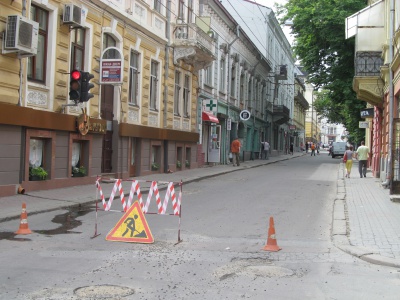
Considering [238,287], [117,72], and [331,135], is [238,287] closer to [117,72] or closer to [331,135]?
[117,72]

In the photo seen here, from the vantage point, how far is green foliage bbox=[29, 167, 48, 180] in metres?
13.0

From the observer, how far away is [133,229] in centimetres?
792

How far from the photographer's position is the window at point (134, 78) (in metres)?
18.9

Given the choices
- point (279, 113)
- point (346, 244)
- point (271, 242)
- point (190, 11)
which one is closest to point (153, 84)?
point (190, 11)

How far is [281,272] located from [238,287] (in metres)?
0.95

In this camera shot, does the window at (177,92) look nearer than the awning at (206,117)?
Yes

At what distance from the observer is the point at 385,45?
1711 cm

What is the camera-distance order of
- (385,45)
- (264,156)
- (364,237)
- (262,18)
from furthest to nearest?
(262,18)
(264,156)
(385,45)
(364,237)

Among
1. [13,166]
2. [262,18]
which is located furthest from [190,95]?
[262,18]

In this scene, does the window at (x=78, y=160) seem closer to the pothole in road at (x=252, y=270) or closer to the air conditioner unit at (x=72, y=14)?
the air conditioner unit at (x=72, y=14)

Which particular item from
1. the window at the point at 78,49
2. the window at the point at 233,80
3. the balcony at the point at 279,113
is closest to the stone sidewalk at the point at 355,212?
the window at the point at 78,49

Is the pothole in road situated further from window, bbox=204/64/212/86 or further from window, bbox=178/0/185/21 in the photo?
window, bbox=204/64/212/86

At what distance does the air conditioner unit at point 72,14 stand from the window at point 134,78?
4691 millimetres

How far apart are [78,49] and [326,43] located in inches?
782
